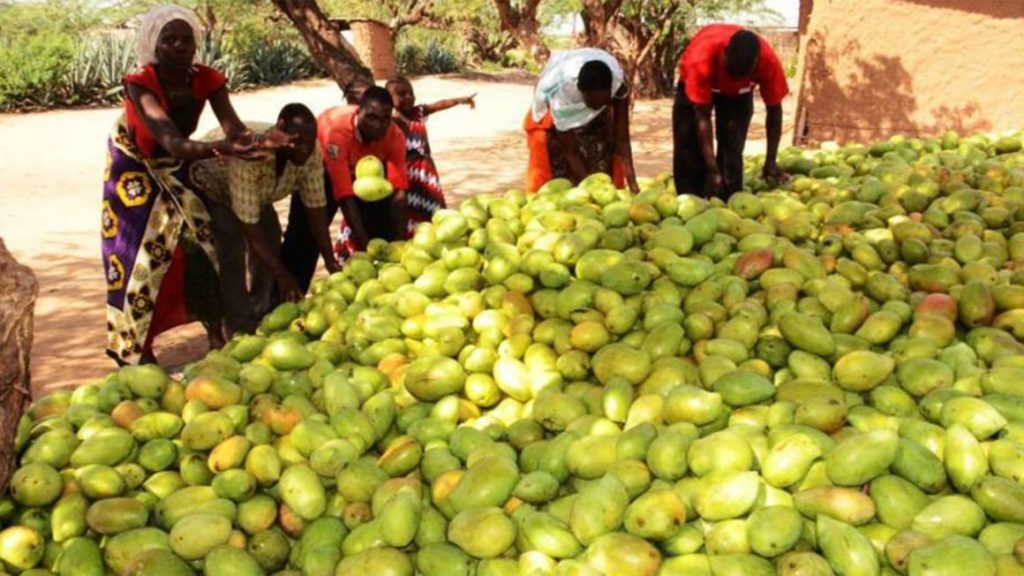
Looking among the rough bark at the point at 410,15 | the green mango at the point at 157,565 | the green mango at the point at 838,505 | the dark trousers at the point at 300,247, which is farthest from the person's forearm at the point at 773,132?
the rough bark at the point at 410,15

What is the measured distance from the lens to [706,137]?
16.9 feet

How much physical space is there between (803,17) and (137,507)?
9621 mm

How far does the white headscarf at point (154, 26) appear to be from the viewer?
3844 millimetres

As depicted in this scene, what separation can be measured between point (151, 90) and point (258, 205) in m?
0.72

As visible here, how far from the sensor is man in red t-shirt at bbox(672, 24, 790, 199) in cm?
504

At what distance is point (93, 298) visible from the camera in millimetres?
6520

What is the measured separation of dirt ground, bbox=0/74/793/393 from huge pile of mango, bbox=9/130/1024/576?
2.57 metres

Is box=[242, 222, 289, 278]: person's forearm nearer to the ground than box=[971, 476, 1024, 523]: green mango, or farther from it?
farther from it

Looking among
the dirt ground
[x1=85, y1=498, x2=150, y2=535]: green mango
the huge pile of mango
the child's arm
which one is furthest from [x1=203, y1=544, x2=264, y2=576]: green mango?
the child's arm

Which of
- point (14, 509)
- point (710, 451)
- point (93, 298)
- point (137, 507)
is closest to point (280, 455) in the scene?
point (137, 507)

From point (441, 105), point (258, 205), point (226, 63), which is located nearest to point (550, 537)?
A: point (258, 205)

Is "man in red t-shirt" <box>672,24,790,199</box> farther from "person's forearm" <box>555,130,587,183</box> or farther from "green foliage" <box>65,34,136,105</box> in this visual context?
"green foliage" <box>65,34,136,105</box>

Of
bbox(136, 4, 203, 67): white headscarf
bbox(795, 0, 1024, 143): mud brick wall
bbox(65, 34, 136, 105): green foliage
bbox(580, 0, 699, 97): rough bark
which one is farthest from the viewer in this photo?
bbox(65, 34, 136, 105): green foliage

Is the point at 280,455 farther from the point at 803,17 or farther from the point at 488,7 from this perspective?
the point at 488,7
